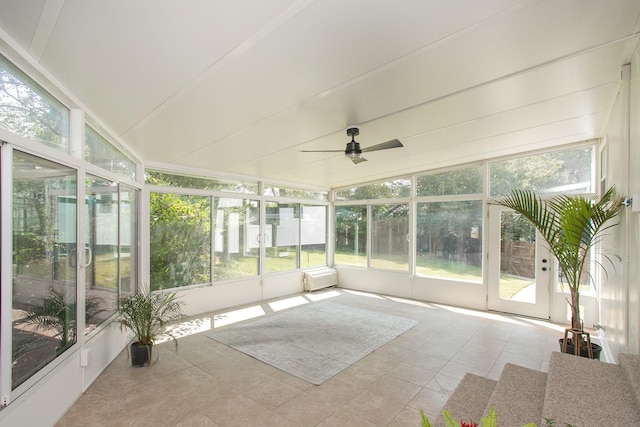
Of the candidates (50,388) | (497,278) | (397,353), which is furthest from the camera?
(497,278)

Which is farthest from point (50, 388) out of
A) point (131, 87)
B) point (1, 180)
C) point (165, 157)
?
point (165, 157)

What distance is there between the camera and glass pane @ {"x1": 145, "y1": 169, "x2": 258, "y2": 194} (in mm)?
4984

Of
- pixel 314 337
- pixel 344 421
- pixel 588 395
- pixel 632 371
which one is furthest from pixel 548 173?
pixel 344 421

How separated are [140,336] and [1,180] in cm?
218

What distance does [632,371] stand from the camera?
1844 mm

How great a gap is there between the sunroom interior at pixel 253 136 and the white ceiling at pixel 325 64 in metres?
0.02

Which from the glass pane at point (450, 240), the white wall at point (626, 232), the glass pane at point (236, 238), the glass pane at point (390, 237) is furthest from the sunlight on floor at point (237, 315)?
the white wall at point (626, 232)

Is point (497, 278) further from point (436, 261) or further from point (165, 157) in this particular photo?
point (165, 157)

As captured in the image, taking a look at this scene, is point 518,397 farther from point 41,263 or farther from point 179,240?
point 179,240

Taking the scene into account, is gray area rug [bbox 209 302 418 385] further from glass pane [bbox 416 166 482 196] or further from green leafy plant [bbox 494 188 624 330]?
glass pane [bbox 416 166 482 196]

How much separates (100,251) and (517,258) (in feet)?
20.1

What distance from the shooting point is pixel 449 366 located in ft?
11.3

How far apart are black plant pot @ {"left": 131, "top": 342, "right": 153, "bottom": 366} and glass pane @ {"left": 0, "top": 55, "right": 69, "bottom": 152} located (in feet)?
6.97

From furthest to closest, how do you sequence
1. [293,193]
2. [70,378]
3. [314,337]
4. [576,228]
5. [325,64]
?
[293,193] < [314,337] < [576,228] < [70,378] < [325,64]
